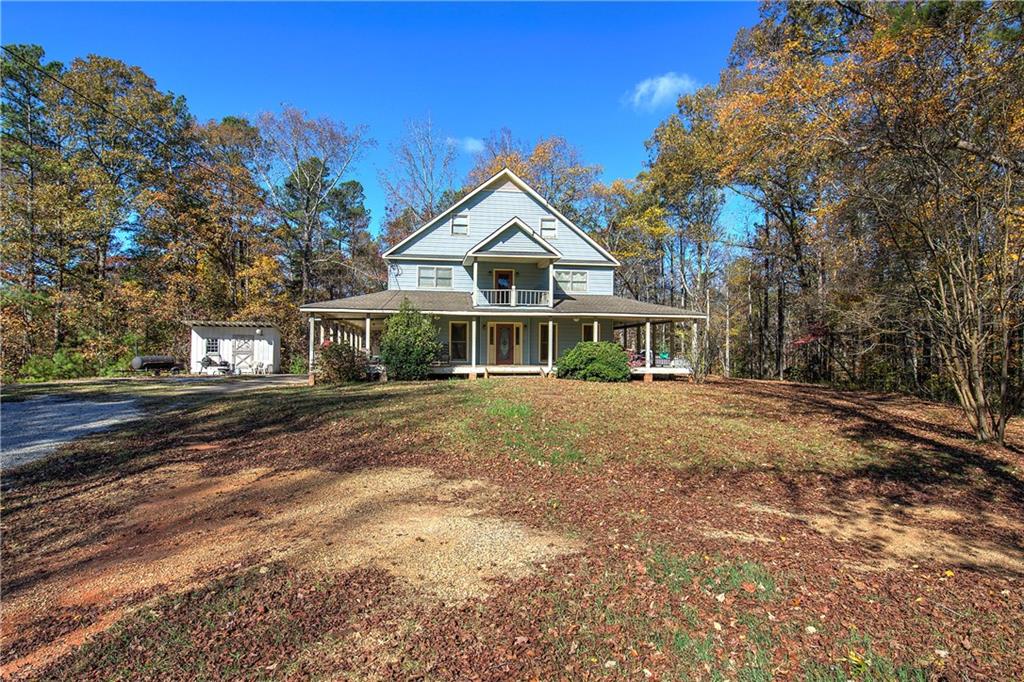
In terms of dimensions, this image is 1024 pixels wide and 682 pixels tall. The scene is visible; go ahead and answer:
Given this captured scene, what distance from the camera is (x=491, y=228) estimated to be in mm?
21172

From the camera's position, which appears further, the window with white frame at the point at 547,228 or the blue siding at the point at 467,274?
the window with white frame at the point at 547,228

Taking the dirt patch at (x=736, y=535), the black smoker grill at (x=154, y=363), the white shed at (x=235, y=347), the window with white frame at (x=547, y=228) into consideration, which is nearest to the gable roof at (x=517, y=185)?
the window with white frame at (x=547, y=228)

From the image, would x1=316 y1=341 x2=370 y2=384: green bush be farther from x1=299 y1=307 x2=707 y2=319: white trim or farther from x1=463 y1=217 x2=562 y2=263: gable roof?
x1=463 y1=217 x2=562 y2=263: gable roof

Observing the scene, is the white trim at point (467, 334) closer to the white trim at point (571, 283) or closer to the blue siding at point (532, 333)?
the blue siding at point (532, 333)

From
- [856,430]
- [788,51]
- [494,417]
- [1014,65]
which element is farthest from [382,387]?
[788,51]

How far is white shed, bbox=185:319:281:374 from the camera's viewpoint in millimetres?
22938

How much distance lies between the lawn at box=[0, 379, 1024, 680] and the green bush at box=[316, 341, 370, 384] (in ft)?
26.8

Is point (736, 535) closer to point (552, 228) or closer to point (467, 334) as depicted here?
point (467, 334)

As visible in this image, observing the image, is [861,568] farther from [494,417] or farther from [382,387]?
[382,387]

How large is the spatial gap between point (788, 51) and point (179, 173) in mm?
31081

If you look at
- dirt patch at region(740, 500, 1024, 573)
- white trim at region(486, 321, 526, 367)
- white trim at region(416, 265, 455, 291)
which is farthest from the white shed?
dirt patch at region(740, 500, 1024, 573)

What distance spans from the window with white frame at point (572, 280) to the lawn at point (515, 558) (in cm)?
1399

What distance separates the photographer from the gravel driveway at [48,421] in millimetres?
7457

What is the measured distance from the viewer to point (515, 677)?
2562mm
